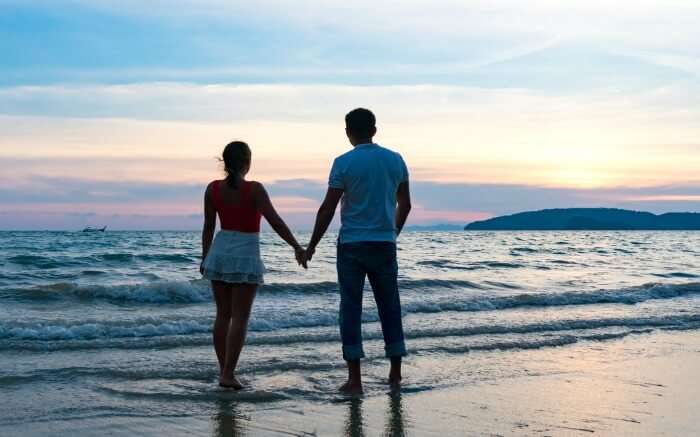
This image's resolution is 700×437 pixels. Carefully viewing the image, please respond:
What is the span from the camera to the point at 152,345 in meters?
7.35

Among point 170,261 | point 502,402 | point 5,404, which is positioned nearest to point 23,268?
point 170,261

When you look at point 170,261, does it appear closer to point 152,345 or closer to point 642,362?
point 152,345

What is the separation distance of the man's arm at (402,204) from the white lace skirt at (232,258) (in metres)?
1.05

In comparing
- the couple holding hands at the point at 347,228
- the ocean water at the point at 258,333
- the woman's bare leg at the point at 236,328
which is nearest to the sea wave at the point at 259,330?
the ocean water at the point at 258,333

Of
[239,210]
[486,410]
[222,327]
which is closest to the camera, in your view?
[486,410]

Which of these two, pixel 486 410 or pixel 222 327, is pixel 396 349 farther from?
pixel 222 327

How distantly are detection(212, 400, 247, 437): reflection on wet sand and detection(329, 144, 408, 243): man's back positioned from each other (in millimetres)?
1377

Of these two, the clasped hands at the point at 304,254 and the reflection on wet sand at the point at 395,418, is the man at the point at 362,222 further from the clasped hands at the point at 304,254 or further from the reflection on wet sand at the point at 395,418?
the reflection on wet sand at the point at 395,418

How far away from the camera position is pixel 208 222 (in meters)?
5.36

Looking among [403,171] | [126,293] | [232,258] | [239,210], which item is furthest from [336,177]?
[126,293]

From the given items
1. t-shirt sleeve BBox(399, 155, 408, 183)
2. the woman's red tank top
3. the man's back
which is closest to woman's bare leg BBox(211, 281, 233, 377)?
the woman's red tank top

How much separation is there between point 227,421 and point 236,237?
138 centimetres

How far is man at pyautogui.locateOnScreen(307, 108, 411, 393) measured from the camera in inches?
202

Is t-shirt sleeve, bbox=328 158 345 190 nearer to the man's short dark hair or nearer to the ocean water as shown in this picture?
the man's short dark hair
